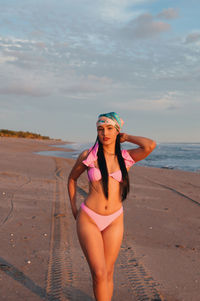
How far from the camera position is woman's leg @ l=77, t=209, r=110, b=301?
292cm

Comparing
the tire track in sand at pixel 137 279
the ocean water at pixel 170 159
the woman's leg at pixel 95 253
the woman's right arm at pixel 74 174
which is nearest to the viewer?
the woman's leg at pixel 95 253

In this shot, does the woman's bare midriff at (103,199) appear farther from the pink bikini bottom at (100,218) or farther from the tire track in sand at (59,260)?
the tire track in sand at (59,260)

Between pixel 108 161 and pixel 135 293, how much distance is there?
1.81 metres

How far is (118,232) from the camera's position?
3191 mm

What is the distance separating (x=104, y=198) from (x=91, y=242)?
1.60ft

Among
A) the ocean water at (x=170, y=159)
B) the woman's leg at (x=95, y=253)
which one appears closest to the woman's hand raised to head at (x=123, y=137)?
the woman's leg at (x=95, y=253)

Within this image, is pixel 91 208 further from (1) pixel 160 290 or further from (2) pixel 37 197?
(2) pixel 37 197

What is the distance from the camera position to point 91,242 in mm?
2980

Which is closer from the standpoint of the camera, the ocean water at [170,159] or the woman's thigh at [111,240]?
the woman's thigh at [111,240]

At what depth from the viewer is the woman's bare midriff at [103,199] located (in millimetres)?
3184

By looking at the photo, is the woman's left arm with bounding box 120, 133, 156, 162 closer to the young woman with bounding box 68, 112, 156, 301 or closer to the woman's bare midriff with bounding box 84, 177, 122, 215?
the young woman with bounding box 68, 112, 156, 301

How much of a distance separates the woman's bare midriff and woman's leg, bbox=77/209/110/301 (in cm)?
16

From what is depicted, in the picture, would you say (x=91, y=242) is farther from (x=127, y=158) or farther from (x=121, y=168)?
(x=127, y=158)

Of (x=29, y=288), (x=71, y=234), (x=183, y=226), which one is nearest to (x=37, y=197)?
(x=71, y=234)
